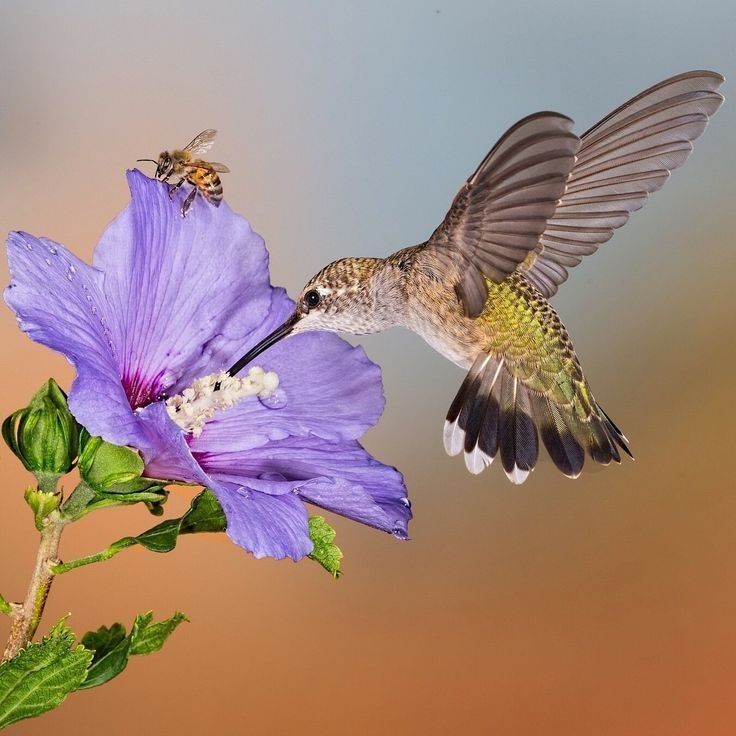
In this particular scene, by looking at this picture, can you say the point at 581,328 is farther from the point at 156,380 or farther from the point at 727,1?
the point at 156,380

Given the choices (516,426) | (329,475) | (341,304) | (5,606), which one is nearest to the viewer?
(5,606)

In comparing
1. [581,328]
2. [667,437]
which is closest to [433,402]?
[581,328]

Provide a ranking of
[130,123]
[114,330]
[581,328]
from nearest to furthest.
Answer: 1. [114,330]
2. [130,123]
3. [581,328]

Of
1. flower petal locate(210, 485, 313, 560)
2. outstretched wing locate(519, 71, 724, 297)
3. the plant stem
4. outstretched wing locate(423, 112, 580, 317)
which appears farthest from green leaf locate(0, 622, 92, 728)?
outstretched wing locate(519, 71, 724, 297)

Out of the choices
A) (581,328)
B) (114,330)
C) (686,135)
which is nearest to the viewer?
(114,330)

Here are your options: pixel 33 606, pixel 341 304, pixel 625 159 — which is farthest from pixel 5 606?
pixel 625 159

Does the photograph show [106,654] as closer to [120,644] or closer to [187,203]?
[120,644]

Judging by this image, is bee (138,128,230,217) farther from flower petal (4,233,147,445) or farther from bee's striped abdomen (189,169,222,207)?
flower petal (4,233,147,445)
